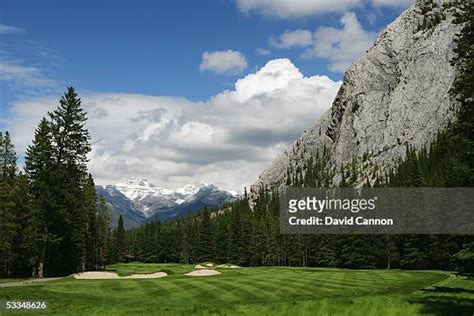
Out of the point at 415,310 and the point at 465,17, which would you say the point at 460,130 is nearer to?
the point at 465,17

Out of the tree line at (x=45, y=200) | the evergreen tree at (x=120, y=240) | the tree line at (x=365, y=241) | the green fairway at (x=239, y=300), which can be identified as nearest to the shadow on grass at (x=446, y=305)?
the green fairway at (x=239, y=300)

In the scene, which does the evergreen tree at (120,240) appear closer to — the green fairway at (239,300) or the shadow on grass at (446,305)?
the green fairway at (239,300)

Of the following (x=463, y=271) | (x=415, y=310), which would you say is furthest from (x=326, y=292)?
(x=415, y=310)

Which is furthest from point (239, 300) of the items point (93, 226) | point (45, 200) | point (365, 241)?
point (365, 241)

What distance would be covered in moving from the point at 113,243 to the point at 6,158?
87.6 meters

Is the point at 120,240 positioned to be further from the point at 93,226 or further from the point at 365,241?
the point at 365,241

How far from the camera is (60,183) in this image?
54969mm

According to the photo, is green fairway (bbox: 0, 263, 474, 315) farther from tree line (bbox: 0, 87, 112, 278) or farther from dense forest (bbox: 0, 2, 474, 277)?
tree line (bbox: 0, 87, 112, 278)

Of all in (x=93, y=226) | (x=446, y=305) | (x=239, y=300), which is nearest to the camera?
(x=446, y=305)

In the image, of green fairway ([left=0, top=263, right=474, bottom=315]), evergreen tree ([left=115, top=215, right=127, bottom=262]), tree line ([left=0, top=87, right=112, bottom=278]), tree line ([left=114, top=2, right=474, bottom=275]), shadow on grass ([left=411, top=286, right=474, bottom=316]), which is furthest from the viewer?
evergreen tree ([left=115, top=215, right=127, bottom=262])

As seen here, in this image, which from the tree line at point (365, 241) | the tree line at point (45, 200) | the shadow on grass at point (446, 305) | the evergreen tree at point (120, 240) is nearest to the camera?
the shadow on grass at point (446, 305)

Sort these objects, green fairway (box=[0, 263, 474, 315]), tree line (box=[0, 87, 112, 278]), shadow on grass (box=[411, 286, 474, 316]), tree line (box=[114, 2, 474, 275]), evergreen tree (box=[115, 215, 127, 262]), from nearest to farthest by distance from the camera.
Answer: shadow on grass (box=[411, 286, 474, 316])
green fairway (box=[0, 263, 474, 315])
tree line (box=[114, 2, 474, 275])
tree line (box=[0, 87, 112, 278])
evergreen tree (box=[115, 215, 127, 262])

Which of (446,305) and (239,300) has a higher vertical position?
(446,305)

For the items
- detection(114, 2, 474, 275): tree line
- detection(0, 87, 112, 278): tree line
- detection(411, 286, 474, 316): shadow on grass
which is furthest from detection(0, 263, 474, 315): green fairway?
detection(0, 87, 112, 278): tree line
